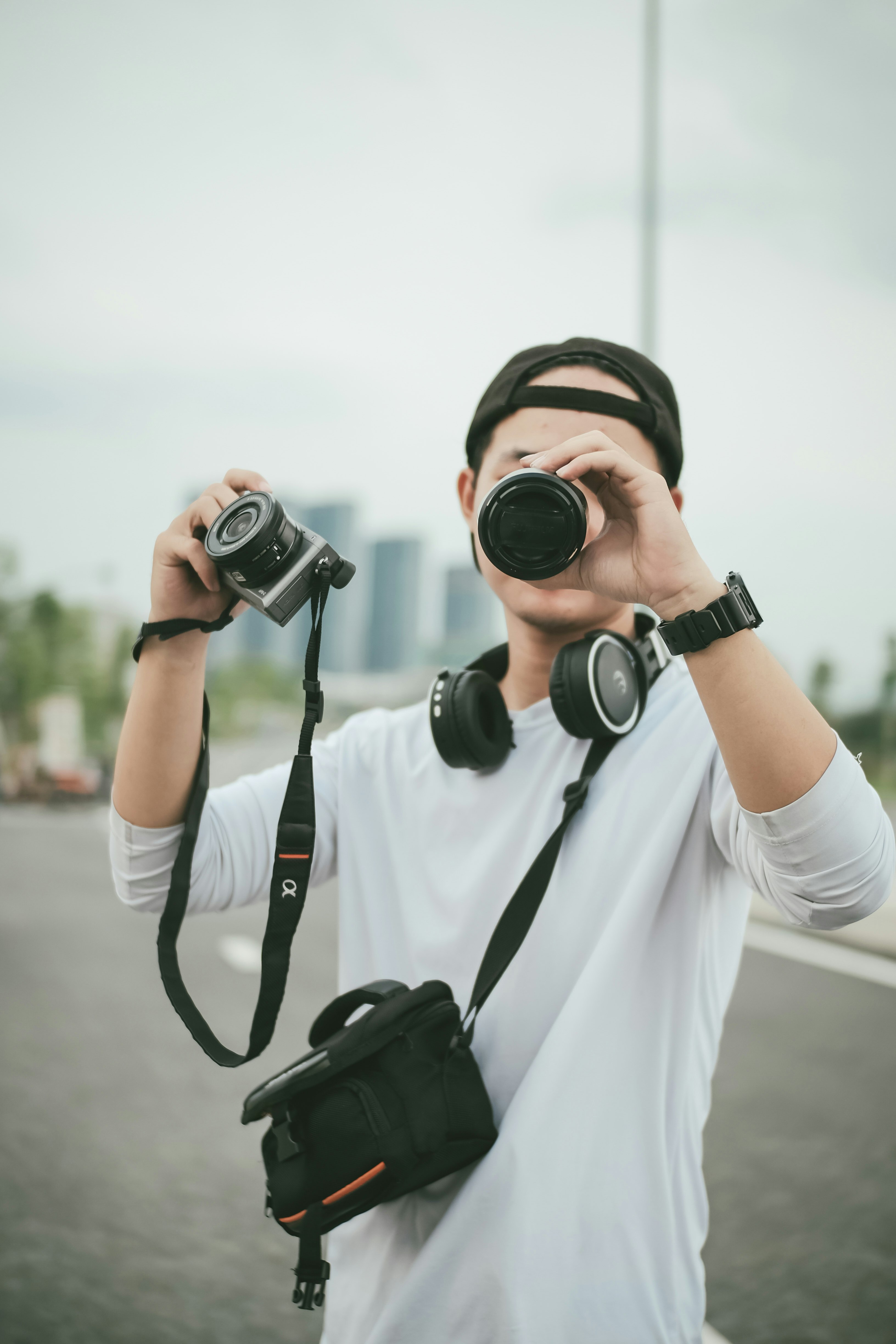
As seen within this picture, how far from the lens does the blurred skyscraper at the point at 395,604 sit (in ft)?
327

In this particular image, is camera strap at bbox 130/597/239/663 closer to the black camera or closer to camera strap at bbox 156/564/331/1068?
camera strap at bbox 156/564/331/1068

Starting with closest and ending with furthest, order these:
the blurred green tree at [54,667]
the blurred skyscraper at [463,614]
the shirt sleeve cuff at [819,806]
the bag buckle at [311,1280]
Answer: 1. the shirt sleeve cuff at [819,806]
2. the bag buckle at [311,1280]
3. the blurred skyscraper at [463,614]
4. the blurred green tree at [54,667]

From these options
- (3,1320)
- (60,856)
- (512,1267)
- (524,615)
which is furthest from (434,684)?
(60,856)

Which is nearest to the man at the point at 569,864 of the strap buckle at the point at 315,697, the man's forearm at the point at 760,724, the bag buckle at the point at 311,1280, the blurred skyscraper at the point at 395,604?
the man's forearm at the point at 760,724

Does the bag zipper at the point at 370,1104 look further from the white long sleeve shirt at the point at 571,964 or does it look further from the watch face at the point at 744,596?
the watch face at the point at 744,596

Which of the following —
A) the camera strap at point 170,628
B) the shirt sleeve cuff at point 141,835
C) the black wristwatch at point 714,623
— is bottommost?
the shirt sleeve cuff at point 141,835

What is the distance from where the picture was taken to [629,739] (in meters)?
1.53

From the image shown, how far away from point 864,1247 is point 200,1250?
86.1 inches

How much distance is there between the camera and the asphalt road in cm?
287

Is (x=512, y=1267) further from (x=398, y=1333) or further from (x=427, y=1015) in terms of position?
(x=427, y=1015)

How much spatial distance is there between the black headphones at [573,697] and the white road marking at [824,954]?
16.8 feet

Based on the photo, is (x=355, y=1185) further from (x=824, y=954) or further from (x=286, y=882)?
(x=824, y=954)

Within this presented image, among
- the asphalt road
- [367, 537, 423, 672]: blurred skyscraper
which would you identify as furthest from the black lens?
[367, 537, 423, 672]: blurred skyscraper

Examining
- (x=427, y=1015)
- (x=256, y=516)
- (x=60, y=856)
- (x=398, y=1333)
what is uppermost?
(x=256, y=516)
